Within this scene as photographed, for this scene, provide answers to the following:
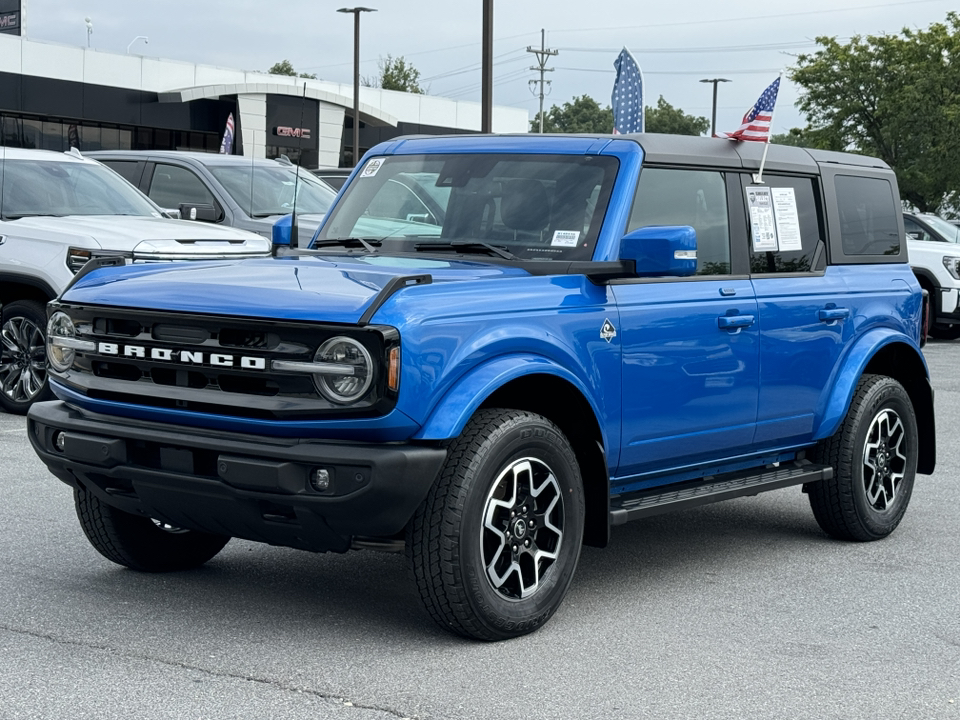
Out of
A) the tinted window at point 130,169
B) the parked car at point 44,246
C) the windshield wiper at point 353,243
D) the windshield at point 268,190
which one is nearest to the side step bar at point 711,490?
the windshield wiper at point 353,243

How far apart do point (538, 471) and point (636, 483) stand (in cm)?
89

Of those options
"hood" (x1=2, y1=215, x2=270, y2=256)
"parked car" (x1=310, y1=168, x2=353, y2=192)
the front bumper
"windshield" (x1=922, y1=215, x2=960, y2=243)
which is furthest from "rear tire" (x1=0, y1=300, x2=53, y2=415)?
"windshield" (x1=922, y1=215, x2=960, y2=243)

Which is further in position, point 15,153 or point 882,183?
point 15,153

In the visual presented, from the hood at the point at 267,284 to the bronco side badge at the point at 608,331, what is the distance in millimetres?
374

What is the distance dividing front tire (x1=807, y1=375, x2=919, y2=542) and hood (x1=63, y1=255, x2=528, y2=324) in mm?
2190

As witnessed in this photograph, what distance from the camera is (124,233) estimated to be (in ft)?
34.9

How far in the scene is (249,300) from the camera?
15.8 ft

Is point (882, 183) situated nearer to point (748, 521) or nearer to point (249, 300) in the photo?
point (748, 521)

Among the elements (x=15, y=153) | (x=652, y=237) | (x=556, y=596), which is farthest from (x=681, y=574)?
(x=15, y=153)

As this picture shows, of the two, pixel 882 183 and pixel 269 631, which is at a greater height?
pixel 882 183

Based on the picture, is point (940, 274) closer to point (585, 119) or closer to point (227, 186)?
point (227, 186)

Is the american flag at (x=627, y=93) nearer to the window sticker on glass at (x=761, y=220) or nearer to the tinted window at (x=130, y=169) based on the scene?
the tinted window at (x=130, y=169)

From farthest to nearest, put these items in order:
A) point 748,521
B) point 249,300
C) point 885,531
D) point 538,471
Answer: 1. point 748,521
2. point 885,531
3. point 538,471
4. point 249,300

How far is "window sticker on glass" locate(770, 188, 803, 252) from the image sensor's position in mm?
6723
